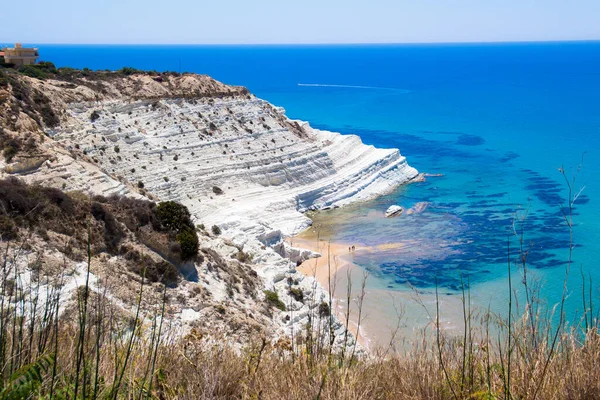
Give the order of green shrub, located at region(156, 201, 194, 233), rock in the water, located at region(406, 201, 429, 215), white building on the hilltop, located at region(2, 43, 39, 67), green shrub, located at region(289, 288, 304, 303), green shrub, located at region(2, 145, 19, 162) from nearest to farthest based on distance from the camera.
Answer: green shrub, located at region(156, 201, 194, 233) < green shrub, located at region(289, 288, 304, 303) < green shrub, located at region(2, 145, 19, 162) < rock in the water, located at region(406, 201, 429, 215) < white building on the hilltop, located at region(2, 43, 39, 67)

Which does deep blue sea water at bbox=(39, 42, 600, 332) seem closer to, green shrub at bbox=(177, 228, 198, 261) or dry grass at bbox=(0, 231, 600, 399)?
dry grass at bbox=(0, 231, 600, 399)

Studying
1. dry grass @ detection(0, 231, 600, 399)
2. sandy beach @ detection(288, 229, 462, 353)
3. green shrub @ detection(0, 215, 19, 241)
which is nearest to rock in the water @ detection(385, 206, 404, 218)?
sandy beach @ detection(288, 229, 462, 353)

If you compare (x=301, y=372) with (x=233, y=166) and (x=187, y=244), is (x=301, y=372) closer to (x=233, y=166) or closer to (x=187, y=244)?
(x=187, y=244)

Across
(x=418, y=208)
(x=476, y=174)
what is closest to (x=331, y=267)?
(x=418, y=208)

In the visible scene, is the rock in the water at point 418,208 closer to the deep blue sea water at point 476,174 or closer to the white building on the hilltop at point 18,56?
the deep blue sea water at point 476,174

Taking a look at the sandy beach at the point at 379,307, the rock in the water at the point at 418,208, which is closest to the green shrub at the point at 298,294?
the sandy beach at the point at 379,307

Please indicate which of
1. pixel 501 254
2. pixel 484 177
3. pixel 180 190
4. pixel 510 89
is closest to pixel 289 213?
pixel 180 190
